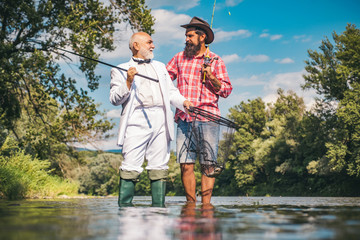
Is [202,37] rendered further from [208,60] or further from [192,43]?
[208,60]

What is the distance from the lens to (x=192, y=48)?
6.64 meters

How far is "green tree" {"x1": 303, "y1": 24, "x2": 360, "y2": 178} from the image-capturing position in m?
35.7

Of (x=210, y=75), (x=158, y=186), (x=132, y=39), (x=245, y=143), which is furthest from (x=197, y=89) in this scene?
(x=245, y=143)

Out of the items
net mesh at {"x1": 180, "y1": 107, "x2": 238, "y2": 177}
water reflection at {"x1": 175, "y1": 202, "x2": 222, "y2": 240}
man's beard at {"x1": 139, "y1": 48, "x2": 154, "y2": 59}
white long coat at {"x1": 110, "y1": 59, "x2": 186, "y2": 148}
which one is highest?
man's beard at {"x1": 139, "y1": 48, "x2": 154, "y2": 59}

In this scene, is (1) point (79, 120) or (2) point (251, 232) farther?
(1) point (79, 120)

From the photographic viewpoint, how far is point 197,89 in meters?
6.51

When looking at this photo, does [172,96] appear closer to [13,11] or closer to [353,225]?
[353,225]

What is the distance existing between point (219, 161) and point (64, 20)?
8476 millimetres

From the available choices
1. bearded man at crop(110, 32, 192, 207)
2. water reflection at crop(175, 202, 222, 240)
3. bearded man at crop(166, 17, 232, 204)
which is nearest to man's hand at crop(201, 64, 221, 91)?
bearded man at crop(166, 17, 232, 204)

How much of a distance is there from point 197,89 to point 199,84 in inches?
3.4

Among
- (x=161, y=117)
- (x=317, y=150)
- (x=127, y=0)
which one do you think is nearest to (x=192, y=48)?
(x=161, y=117)

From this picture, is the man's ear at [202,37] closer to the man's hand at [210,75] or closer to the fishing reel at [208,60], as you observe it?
the fishing reel at [208,60]

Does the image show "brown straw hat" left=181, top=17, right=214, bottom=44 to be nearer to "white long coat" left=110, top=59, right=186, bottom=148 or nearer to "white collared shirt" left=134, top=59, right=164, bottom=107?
"white long coat" left=110, top=59, right=186, bottom=148

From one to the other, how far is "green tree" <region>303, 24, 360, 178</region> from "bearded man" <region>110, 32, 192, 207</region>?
3215 centimetres
